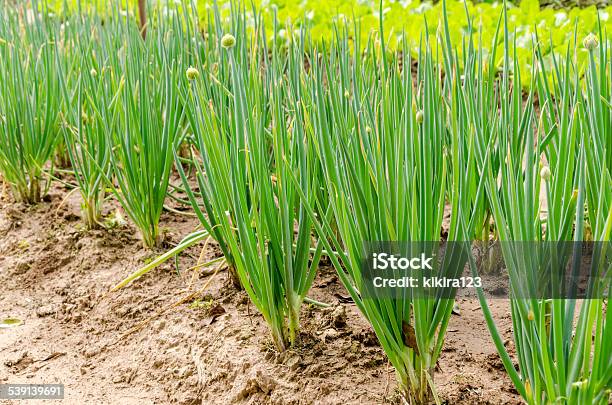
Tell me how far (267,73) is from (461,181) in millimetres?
723

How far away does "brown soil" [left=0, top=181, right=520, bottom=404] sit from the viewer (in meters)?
1.53

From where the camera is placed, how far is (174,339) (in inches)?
71.1

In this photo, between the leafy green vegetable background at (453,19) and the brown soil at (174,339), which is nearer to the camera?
the brown soil at (174,339)

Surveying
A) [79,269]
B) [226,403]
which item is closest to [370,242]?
[226,403]

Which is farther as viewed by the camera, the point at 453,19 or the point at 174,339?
the point at 453,19

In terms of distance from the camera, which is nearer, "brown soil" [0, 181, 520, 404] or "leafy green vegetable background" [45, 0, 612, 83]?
"brown soil" [0, 181, 520, 404]

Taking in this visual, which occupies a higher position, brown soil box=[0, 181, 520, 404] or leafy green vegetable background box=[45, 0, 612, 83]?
leafy green vegetable background box=[45, 0, 612, 83]

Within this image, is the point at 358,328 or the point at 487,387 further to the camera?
the point at 358,328

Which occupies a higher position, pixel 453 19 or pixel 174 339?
pixel 453 19

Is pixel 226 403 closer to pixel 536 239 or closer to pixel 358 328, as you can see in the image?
pixel 358 328

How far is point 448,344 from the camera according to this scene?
65.2 inches

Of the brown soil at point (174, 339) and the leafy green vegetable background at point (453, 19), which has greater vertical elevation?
the leafy green vegetable background at point (453, 19)

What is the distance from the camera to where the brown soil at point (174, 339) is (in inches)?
60.2

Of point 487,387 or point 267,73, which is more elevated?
point 267,73
